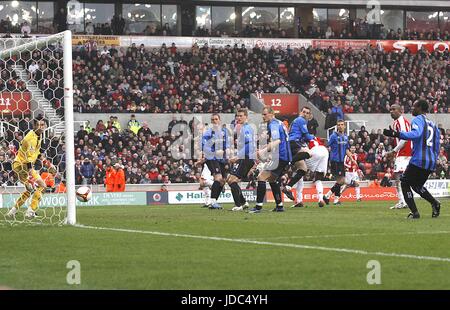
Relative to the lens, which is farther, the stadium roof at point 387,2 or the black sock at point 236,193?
the stadium roof at point 387,2

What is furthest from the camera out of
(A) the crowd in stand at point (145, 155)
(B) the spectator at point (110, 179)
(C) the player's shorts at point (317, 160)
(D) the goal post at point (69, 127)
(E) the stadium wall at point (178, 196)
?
(A) the crowd in stand at point (145, 155)

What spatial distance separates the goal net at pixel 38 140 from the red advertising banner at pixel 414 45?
971 inches

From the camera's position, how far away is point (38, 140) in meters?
17.9

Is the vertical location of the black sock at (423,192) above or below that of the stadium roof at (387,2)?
below

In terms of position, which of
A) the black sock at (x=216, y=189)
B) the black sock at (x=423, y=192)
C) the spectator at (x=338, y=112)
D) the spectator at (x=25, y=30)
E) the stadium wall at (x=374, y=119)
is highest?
the spectator at (x=25, y=30)

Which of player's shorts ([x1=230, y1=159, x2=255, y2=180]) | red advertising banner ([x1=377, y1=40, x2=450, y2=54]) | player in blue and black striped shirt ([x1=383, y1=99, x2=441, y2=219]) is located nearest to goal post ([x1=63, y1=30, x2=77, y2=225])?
player's shorts ([x1=230, y1=159, x2=255, y2=180])

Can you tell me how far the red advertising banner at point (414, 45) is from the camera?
172ft

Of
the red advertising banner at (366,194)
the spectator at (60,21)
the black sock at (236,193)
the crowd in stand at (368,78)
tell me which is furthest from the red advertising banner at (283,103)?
the black sock at (236,193)

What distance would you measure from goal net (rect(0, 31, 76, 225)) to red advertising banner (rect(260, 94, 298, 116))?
14.3 m

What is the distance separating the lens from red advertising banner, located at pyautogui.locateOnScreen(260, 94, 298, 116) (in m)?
45.4

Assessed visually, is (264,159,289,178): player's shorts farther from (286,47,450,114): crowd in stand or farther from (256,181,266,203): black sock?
(286,47,450,114): crowd in stand

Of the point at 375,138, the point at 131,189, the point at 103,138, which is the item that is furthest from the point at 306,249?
the point at 375,138

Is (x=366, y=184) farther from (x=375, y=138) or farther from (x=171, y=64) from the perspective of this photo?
(x=171, y=64)
